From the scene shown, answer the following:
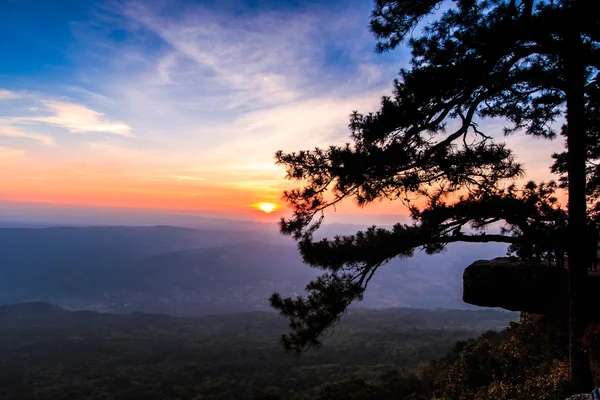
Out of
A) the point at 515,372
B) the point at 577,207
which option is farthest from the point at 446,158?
the point at 515,372

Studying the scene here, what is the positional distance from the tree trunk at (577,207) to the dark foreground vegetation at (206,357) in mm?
15763

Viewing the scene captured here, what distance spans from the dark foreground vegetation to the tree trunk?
15763mm

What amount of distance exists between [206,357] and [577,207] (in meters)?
89.0

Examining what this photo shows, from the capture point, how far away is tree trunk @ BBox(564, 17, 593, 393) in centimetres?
661

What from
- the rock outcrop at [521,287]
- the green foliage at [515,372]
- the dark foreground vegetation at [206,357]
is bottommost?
the dark foreground vegetation at [206,357]

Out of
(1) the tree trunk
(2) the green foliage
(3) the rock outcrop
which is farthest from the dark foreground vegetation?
(1) the tree trunk

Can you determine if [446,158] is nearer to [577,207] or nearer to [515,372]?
[577,207]

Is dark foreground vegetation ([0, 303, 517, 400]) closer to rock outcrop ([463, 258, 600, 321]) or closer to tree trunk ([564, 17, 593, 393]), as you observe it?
rock outcrop ([463, 258, 600, 321])

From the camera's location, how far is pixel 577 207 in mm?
6719

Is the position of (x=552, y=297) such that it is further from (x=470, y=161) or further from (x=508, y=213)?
(x=470, y=161)

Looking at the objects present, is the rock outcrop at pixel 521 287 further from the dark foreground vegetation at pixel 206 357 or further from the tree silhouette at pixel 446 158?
the dark foreground vegetation at pixel 206 357

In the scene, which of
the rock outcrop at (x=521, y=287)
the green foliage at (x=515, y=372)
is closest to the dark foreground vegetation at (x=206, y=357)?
the green foliage at (x=515, y=372)

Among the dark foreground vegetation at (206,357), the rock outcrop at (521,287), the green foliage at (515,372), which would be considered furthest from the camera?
the dark foreground vegetation at (206,357)

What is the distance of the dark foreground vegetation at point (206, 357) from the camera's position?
52.3 m
